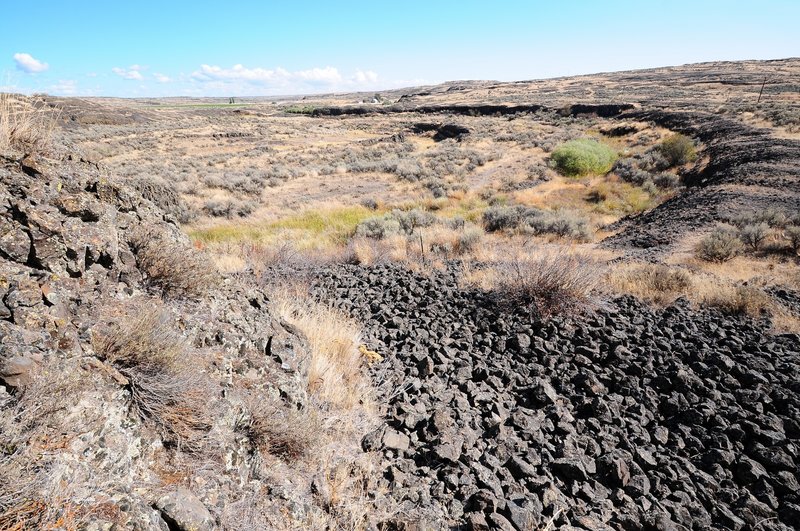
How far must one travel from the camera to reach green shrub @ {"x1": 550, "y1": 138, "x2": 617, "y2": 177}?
2456 cm

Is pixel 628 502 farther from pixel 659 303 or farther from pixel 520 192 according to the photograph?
pixel 520 192

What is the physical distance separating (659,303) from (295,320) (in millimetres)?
5457

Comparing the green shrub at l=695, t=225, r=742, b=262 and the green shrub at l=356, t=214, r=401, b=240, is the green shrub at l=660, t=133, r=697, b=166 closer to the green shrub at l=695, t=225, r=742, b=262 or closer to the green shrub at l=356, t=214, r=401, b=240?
the green shrub at l=695, t=225, r=742, b=262

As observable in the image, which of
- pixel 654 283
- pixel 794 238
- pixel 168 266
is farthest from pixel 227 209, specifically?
pixel 794 238

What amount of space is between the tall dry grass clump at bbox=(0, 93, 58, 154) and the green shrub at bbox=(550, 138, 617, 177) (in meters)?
25.1

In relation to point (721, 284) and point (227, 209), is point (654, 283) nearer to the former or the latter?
point (721, 284)

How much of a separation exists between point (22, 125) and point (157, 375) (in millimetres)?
2603

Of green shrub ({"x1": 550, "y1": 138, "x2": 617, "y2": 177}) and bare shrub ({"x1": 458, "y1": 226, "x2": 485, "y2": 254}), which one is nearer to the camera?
bare shrub ({"x1": 458, "y1": 226, "x2": 485, "y2": 254})

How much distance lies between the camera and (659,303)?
20.2 ft

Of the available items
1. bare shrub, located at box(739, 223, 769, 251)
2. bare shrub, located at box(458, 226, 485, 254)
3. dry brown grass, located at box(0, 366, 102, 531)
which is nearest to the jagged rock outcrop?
dry brown grass, located at box(0, 366, 102, 531)

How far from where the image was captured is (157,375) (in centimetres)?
255

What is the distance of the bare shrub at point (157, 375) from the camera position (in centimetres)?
246

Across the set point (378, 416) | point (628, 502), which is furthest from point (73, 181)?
point (628, 502)

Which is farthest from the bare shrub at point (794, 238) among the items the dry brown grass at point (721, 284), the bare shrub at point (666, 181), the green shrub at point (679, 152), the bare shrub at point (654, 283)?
the green shrub at point (679, 152)
